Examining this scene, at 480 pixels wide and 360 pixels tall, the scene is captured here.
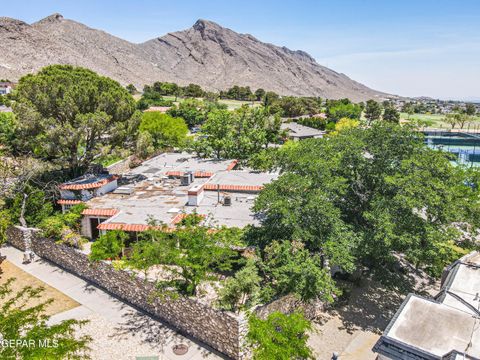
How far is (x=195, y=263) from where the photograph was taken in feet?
46.7

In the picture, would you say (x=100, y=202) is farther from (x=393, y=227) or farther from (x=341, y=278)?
(x=393, y=227)

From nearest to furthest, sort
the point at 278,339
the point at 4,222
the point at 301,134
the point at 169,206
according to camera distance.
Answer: the point at 278,339 → the point at 4,222 → the point at 169,206 → the point at 301,134

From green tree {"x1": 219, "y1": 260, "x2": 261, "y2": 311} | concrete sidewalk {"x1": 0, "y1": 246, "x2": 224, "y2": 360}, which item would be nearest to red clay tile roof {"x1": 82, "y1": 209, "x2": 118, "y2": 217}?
concrete sidewalk {"x1": 0, "y1": 246, "x2": 224, "y2": 360}

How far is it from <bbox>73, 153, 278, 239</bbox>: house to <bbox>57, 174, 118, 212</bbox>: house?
1.41 ft

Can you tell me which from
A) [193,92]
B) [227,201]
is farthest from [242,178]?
[193,92]

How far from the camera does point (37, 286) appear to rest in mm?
17859

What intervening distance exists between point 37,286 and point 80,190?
831 centimetres

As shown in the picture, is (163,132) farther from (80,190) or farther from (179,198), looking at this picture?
(179,198)

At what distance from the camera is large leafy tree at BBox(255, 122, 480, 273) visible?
14766mm

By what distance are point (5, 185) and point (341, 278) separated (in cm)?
2138

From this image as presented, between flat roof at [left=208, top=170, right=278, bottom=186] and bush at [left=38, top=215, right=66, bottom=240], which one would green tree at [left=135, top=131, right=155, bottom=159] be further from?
bush at [left=38, top=215, right=66, bottom=240]

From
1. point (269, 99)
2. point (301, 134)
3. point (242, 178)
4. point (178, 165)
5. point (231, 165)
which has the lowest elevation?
point (178, 165)

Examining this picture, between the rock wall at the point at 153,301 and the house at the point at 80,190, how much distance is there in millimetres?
3570

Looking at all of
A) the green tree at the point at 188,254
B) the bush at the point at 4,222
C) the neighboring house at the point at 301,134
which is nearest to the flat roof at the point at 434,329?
the green tree at the point at 188,254
